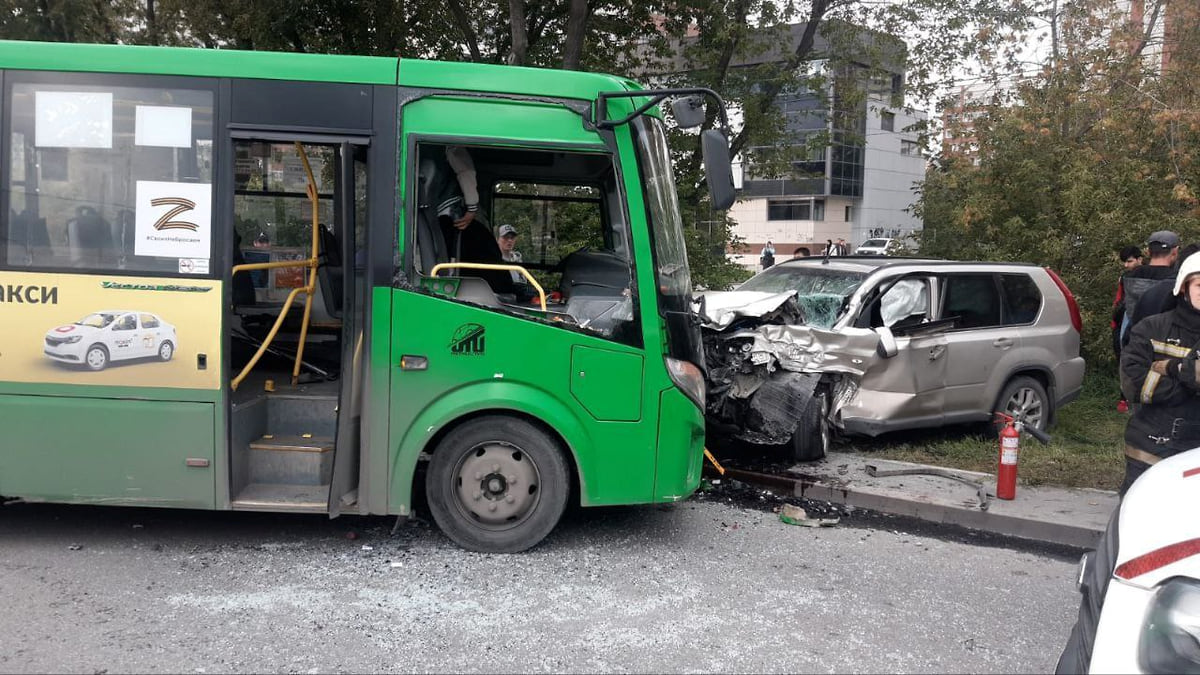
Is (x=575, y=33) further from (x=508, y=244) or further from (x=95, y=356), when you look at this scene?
(x=95, y=356)

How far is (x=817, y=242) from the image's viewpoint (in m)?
56.1

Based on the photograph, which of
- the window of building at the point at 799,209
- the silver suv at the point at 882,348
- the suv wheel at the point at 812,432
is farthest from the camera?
the window of building at the point at 799,209

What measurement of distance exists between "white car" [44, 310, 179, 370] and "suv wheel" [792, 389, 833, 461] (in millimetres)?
4783

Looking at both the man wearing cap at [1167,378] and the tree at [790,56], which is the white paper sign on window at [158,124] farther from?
A: the tree at [790,56]

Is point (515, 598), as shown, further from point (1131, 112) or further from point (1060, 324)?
point (1131, 112)

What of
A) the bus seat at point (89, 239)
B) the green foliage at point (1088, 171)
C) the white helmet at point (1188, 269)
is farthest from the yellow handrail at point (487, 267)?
the green foliage at point (1088, 171)

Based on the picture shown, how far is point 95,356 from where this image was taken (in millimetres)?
5113

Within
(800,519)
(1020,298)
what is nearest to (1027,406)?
(1020,298)

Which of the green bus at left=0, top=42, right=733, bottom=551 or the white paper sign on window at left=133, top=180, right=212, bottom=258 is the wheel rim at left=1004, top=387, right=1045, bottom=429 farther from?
the white paper sign on window at left=133, top=180, right=212, bottom=258

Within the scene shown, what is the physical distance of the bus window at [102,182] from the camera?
510 centimetres

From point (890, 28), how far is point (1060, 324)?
6.38 m

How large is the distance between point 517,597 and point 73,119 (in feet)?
12.0

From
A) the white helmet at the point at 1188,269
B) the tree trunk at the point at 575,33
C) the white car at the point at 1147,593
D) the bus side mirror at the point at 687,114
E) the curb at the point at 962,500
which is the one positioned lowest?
the curb at the point at 962,500

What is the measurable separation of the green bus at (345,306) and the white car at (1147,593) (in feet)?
8.55
